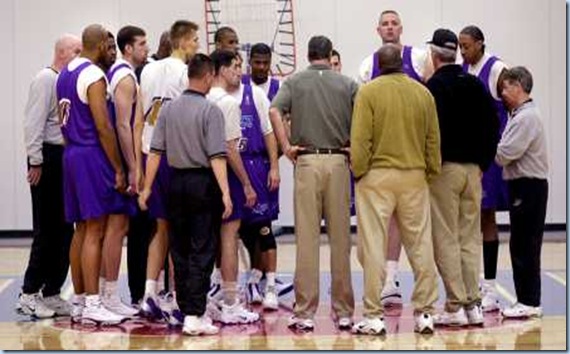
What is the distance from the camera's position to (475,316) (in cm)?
772

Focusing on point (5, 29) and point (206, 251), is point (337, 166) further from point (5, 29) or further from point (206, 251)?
point (5, 29)

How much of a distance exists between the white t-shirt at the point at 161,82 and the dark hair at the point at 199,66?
558mm

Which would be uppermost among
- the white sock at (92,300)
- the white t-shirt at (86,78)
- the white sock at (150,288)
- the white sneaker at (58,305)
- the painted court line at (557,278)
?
the white t-shirt at (86,78)

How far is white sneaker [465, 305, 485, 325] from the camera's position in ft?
25.3

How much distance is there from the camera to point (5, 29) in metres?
14.5

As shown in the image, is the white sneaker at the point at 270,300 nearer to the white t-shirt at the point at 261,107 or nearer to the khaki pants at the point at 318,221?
the khaki pants at the point at 318,221

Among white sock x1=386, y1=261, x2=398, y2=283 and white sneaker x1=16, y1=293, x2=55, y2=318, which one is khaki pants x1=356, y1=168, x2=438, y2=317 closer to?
white sock x1=386, y1=261, x2=398, y2=283

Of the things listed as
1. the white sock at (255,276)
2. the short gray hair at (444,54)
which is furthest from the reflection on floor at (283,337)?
the short gray hair at (444,54)

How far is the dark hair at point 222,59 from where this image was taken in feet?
26.2

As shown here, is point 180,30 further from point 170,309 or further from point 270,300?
point 270,300

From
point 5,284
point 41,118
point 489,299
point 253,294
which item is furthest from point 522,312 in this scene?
point 5,284

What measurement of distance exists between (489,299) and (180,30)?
3.09 meters

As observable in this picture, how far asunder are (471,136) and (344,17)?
23.1 ft

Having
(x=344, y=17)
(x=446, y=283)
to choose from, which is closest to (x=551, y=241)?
(x=344, y=17)
